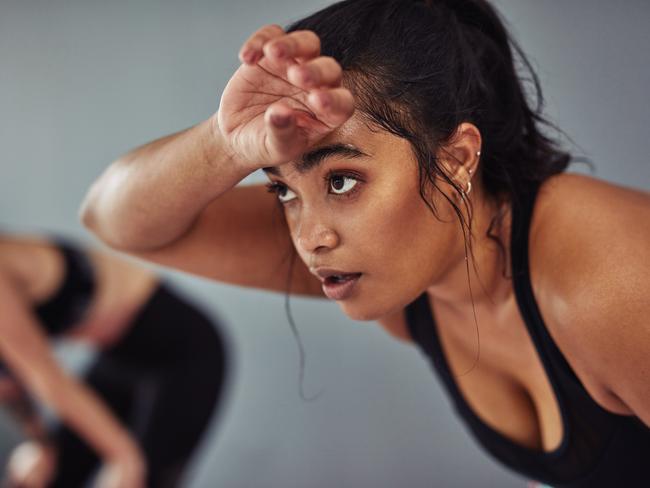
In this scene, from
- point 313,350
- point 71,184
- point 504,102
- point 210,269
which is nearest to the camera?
point 504,102

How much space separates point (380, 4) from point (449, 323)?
0.43m

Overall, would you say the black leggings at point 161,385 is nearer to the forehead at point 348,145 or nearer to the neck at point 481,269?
the neck at point 481,269

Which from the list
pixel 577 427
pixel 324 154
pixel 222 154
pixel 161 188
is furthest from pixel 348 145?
pixel 577 427

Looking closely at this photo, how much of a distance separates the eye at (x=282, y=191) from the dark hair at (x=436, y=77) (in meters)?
0.12

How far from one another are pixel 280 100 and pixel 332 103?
0.09m

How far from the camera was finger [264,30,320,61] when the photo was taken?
2.02ft

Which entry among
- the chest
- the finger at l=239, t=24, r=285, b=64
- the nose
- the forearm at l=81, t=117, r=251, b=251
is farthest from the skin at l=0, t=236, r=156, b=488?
the finger at l=239, t=24, r=285, b=64

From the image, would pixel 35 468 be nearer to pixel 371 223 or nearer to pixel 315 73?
pixel 371 223

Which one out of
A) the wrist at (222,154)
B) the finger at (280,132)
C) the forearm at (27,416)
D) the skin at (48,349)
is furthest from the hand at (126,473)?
the finger at (280,132)

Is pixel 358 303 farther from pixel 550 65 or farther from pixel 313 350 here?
pixel 313 350

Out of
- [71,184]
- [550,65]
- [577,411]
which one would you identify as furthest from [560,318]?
[71,184]

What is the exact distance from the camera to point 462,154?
2.64 feet

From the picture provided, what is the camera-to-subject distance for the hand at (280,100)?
61 cm

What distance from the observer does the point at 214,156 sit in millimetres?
783
